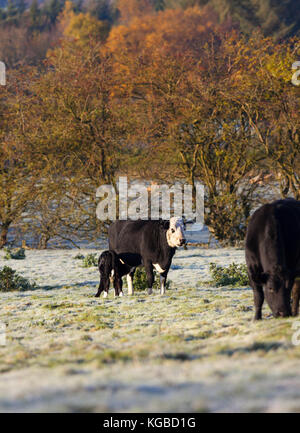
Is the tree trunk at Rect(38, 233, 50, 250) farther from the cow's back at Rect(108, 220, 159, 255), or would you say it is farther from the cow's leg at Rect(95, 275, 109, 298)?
the cow's leg at Rect(95, 275, 109, 298)

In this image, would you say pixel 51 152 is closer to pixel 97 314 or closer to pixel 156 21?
pixel 97 314

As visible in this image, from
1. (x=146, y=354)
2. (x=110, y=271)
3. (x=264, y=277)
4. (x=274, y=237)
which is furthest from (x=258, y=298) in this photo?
(x=110, y=271)

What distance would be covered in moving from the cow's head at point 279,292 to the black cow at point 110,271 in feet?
14.1

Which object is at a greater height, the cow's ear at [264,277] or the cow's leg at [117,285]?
the cow's ear at [264,277]

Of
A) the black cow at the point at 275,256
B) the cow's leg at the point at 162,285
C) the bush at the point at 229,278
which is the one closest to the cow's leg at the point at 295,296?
the black cow at the point at 275,256

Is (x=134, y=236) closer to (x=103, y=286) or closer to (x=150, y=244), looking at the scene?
(x=150, y=244)

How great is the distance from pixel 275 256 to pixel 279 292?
0.43 m

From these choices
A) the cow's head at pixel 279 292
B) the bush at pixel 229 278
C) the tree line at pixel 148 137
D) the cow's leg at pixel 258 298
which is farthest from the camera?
the tree line at pixel 148 137

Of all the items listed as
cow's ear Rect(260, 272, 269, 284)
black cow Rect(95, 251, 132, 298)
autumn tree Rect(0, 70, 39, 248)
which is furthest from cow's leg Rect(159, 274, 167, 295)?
autumn tree Rect(0, 70, 39, 248)

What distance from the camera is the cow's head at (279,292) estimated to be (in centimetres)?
659

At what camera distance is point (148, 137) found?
1908 cm

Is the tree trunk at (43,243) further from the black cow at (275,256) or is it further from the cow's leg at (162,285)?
the black cow at (275,256)

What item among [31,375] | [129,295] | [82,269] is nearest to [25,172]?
[82,269]

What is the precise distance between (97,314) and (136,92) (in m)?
13.2
